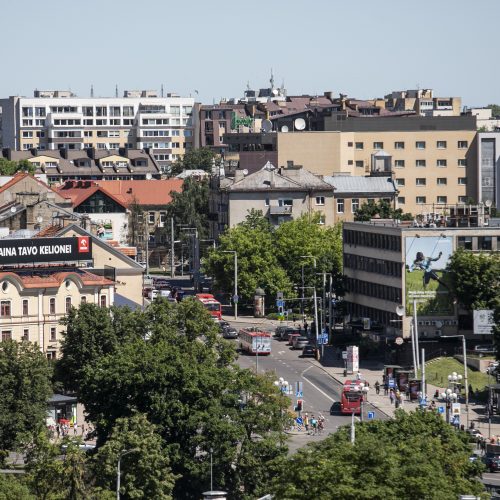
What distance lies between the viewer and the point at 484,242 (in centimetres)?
13350

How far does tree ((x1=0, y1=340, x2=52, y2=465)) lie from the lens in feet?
324

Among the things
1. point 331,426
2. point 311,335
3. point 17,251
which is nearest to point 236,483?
point 331,426

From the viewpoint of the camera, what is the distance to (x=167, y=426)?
9031cm

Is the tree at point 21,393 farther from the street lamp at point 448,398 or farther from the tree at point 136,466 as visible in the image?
the street lamp at point 448,398

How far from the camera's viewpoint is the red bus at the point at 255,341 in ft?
431

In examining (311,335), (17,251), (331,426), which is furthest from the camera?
(311,335)

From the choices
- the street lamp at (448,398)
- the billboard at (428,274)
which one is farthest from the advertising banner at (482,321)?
the street lamp at (448,398)

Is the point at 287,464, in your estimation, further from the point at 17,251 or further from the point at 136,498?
the point at 17,251

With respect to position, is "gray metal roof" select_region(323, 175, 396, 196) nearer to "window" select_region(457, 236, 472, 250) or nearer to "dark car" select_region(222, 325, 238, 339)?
"dark car" select_region(222, 325, 238, 339)

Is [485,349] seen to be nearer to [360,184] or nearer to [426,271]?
[426,271]

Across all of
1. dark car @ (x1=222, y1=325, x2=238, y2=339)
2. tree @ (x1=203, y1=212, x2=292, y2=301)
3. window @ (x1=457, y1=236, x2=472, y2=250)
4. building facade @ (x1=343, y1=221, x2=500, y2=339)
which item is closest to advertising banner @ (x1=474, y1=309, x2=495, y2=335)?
building facade @ (x1=343, y1=221, x2=500, y2=339)

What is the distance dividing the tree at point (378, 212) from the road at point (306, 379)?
121ft

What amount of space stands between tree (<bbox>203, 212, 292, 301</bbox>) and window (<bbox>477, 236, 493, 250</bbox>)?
92.9 feet

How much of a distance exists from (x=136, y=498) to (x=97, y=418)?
473 inches
